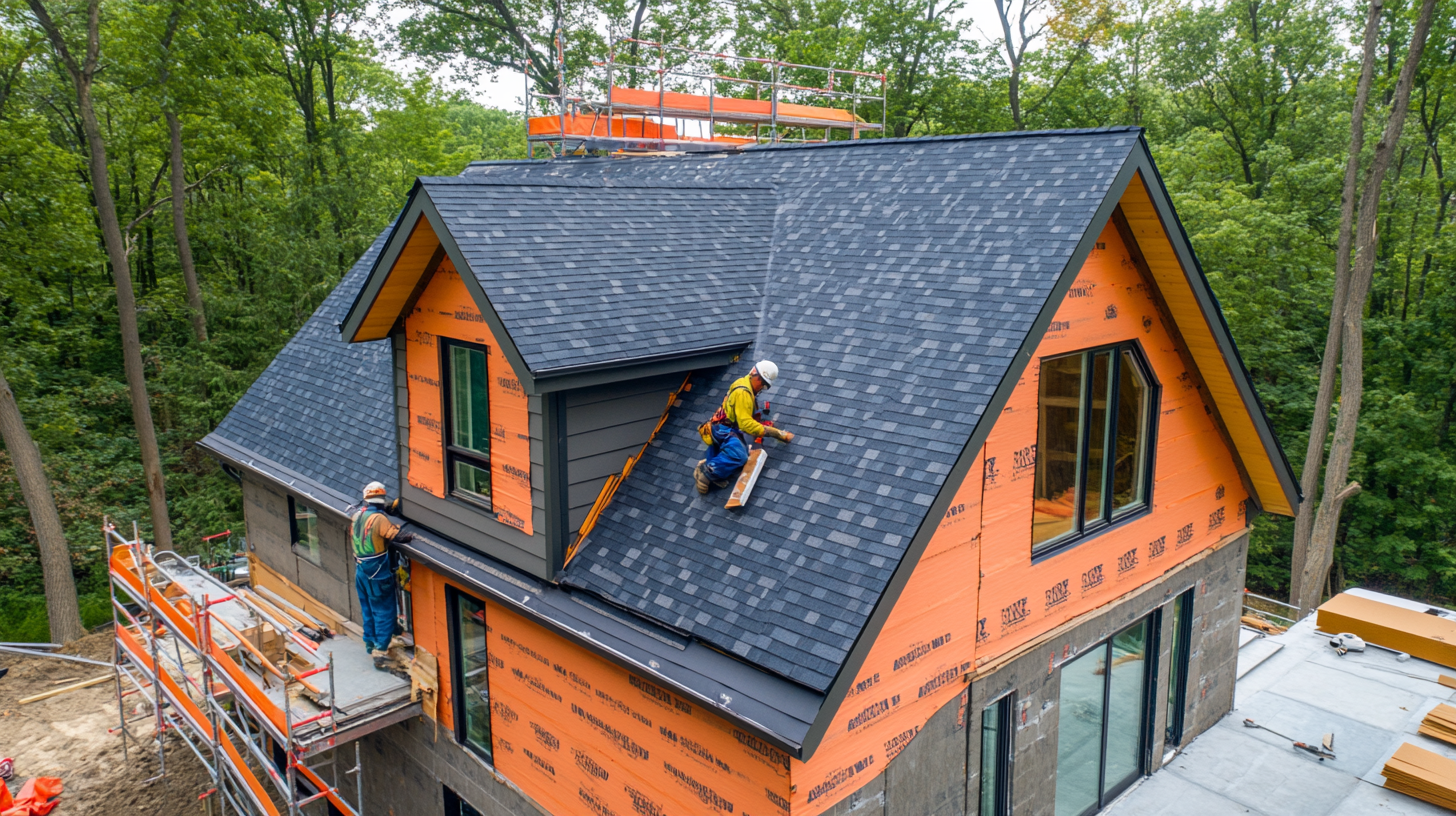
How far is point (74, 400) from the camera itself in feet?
71.7

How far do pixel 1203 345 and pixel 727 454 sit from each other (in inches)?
223

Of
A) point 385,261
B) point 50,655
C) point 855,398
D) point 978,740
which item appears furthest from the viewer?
point 50,655

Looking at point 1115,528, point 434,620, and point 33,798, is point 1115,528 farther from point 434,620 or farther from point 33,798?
point 33,798

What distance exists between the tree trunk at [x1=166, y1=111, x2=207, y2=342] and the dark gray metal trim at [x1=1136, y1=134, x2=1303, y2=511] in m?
23.7

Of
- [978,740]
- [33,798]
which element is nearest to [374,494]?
[978,740]

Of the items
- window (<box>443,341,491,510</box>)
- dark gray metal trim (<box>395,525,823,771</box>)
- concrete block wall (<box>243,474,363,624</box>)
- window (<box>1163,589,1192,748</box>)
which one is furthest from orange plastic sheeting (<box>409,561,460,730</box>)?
window (<box>1163,589,1192,748</box>)

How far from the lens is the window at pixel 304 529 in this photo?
12062 mm

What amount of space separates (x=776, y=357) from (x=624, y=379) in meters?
1.53

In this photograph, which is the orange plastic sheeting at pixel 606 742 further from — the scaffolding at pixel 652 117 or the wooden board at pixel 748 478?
the scaffolding at pixel 652 117

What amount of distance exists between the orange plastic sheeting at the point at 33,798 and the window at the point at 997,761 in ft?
41.6

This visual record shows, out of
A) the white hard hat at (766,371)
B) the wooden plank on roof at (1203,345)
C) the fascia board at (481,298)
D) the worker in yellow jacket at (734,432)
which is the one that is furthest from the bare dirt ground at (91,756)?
the wooden plank on roof at (1203,345)

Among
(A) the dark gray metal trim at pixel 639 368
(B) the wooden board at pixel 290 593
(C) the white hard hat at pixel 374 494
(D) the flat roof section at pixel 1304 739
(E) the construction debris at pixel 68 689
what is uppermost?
(A) the dark gray metal trim at pixel 639 368

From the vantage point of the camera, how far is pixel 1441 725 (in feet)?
34.3

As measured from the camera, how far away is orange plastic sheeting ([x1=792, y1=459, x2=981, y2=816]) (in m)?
6.12
